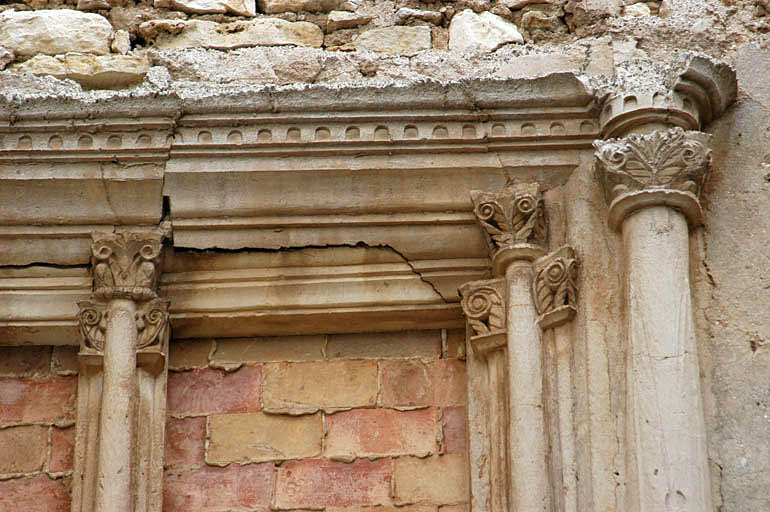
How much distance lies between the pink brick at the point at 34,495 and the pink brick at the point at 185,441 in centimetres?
29

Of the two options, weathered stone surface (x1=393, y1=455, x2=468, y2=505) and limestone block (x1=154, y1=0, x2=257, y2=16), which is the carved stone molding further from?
limestone block (x1=154, y1=0, x2=257, y2=16)

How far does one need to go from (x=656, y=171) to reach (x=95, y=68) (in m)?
1.63

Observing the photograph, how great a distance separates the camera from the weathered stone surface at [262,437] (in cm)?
466

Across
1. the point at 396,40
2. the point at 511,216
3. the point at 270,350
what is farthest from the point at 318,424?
the point at 396,40

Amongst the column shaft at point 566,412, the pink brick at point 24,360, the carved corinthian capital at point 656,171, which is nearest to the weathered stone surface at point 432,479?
the column shaft at point 566,412

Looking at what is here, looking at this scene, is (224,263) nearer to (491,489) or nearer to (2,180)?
(2,180)

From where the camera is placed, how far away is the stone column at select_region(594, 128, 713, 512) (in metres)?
4.11

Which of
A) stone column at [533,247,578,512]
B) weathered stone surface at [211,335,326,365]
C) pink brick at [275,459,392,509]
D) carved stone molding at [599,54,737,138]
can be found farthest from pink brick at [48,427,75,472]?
carved stone molding at [599,54,737,138]

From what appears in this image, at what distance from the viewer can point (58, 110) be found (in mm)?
4762

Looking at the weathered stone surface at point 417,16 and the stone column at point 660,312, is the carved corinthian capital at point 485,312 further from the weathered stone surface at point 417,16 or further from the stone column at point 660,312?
the weathered stone surface at point 417,16

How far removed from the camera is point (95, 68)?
16.2ft

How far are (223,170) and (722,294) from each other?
1381 millimetres

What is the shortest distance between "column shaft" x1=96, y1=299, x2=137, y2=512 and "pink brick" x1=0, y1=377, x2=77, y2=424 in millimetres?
243

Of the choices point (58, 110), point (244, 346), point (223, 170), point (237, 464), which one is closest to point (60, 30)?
point (58, 110)
